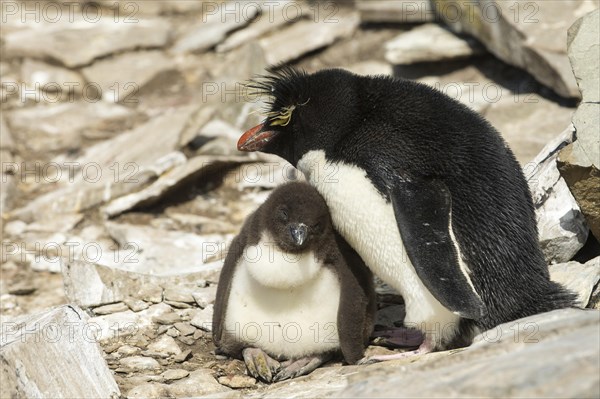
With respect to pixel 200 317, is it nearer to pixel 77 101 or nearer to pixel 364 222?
pixel 364 222

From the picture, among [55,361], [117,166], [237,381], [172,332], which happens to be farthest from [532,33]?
[55,361]

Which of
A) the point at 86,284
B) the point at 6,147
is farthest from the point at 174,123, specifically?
the point at 86,284

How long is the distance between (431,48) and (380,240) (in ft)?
13.2

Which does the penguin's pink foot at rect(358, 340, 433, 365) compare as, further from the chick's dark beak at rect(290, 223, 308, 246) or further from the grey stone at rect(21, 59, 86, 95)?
the grey stone at rect(21, 59, 86, 95)

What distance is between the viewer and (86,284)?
15.0 ft

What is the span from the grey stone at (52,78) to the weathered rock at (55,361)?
16.5 feet

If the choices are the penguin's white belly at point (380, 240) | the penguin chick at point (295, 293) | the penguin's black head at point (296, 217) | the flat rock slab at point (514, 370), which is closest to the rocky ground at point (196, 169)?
the flat rock slab at point (514, 370)

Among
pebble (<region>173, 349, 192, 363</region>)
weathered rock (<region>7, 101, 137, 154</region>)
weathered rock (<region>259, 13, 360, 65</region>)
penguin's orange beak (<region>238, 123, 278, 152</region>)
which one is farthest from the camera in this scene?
weathered rock (<region>259, 13, 360, 65</region>)

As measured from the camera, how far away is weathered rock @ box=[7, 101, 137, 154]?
7.52 m

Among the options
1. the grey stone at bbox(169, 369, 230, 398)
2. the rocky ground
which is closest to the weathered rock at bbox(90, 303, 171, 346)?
the rocky ground

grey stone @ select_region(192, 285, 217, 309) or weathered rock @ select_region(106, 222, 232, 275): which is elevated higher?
grey stone @ select_region(192, 285, 217, 309)

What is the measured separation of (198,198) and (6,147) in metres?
1.82

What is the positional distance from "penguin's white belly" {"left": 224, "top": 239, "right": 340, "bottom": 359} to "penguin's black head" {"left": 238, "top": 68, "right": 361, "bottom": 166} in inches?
20.9

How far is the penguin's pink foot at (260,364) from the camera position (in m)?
3.68
